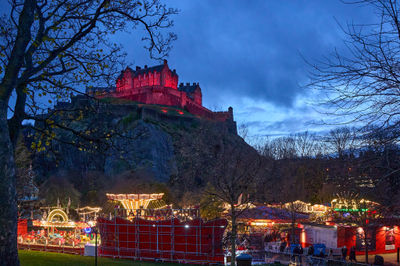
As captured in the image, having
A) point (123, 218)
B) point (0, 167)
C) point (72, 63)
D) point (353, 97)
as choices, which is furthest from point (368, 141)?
point (123, 218)

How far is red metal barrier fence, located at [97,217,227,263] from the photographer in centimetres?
2072

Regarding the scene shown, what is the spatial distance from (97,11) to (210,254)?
1541 cm

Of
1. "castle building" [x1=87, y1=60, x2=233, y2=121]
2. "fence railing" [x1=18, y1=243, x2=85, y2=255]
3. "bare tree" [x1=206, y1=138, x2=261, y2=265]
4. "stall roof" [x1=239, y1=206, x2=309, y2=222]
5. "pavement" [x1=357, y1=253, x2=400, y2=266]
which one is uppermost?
"castle building" [x1=87, y1=60, x2=233, y2=121]

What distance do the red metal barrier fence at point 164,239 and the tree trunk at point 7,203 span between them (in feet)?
45.6

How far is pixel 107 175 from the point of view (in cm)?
6925

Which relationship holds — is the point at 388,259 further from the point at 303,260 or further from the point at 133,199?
the point at 133,199

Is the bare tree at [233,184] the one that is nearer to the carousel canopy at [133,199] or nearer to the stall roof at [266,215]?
the stall roof at [266,215]

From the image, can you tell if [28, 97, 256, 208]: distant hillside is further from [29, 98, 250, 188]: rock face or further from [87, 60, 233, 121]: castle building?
[87, 60, 233, 121]: castle building

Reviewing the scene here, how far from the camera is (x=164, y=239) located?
856 inches

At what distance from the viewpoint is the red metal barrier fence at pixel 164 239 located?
20.7m

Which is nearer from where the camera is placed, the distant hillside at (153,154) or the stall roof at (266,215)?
the stall roof at (266,215)

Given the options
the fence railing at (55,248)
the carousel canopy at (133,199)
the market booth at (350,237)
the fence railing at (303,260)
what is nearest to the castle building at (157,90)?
the carousel canopy at (133,199)

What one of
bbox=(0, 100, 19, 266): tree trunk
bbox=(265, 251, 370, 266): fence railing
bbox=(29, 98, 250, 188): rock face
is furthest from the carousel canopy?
bbox=(29, 98, 250, 188): rock face

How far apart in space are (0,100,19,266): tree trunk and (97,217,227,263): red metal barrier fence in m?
13.9
